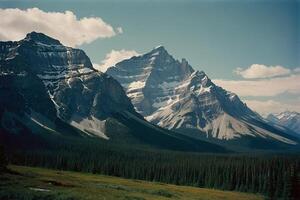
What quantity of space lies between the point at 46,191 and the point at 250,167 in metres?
123

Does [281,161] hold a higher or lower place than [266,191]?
higher

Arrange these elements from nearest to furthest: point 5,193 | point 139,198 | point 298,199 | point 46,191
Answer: point 5,193
point 46,191
point 139,198
point 298,199

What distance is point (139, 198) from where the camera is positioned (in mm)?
104750

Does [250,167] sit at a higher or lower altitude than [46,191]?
higher

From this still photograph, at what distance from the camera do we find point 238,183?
188 m

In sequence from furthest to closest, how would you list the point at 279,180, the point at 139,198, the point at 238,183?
the point at 238,183
the point at 279,180
the point at 139,198

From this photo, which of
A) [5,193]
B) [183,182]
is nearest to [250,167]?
[183,182]

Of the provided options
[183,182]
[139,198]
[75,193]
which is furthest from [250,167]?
[75,193]

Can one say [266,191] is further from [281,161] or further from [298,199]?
[298,199]

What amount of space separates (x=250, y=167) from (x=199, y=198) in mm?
79387

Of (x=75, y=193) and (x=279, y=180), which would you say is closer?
(x=75, y=193)

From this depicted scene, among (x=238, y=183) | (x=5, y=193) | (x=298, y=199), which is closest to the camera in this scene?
(x=5, y=193)

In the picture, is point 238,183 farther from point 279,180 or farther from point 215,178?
point 279,180

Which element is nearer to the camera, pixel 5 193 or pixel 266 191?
pixel 5 193
